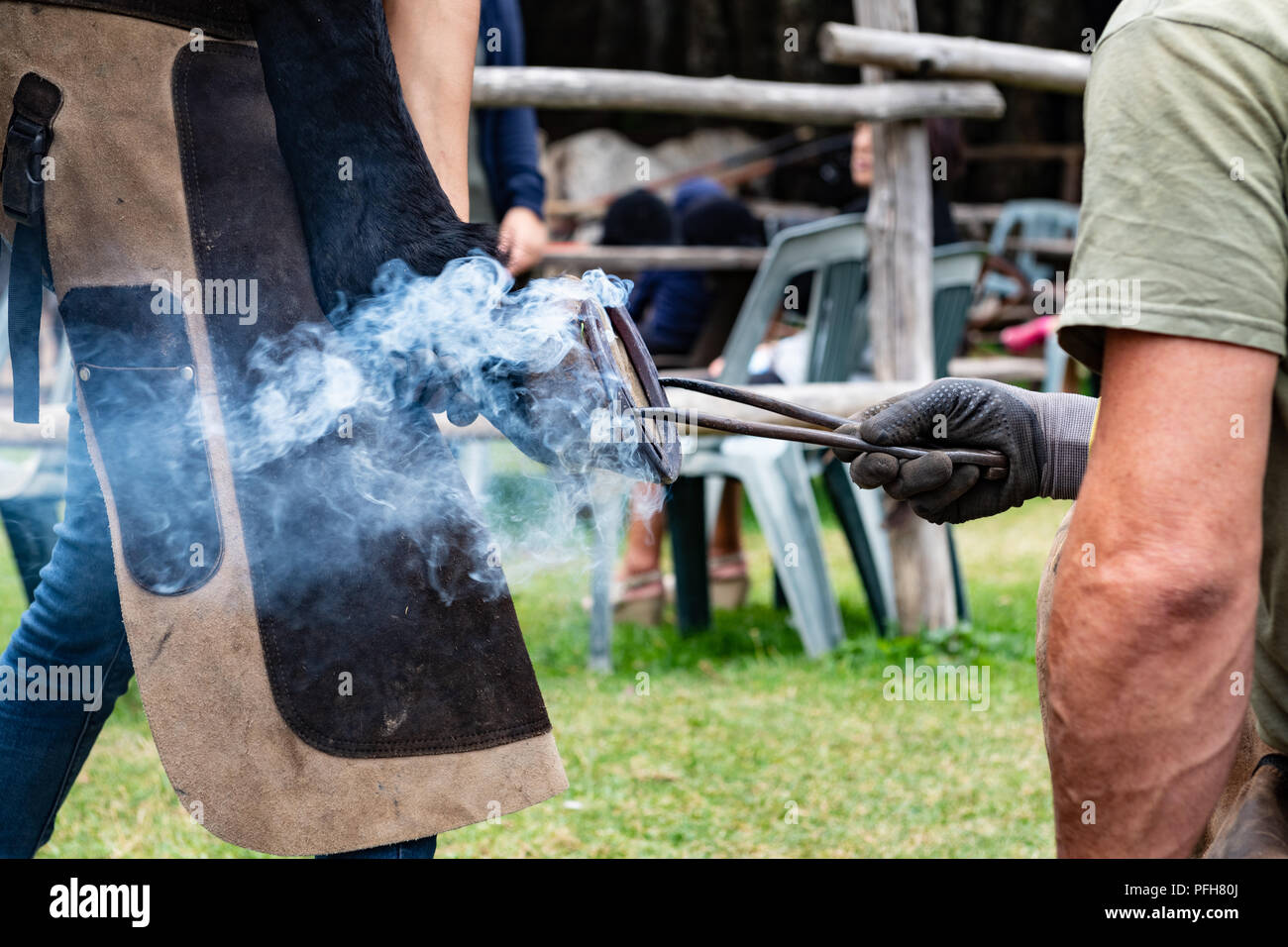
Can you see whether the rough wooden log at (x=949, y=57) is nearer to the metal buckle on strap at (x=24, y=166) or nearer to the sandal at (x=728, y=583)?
the sandal at (x=728, y=583)

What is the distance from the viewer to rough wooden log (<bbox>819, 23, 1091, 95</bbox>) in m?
4.56

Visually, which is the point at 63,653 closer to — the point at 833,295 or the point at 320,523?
the point at 320,523

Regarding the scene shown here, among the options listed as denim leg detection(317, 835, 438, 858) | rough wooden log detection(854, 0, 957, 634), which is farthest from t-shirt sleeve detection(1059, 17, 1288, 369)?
rough wooden log detection(854, 0, 957, 634)

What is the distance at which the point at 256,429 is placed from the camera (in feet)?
4.93

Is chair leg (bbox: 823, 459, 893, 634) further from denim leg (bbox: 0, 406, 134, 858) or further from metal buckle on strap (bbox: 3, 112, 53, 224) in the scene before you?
metal buckle on strap (bbox: 3, 112, 53, 224)

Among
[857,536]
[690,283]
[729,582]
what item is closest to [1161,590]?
[857,536]

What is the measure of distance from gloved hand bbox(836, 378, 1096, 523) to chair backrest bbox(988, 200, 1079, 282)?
1095 cm

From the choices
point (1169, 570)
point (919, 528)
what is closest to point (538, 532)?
point (1169, 570)

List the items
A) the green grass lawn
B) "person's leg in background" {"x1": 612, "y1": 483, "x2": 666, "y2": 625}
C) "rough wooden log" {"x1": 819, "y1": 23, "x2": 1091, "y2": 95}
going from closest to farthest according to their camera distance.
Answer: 1. the green grass lawn
2. "rough wooden log" {"x1": 819, "y1": 23, "x2": 1091, "y2": 95}
3. "person's leg in background" {"x1": 612, "y1": 483, "x2": 666, "y2": 625}

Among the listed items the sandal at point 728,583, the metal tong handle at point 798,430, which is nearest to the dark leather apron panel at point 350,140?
the metal tong handle at point 798,430

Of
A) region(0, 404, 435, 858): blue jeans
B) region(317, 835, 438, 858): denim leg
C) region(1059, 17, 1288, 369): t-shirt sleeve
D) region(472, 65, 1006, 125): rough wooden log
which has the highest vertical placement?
region(472, 65, 1006, 125): rough wooden log

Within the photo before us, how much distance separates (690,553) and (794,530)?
0.49m

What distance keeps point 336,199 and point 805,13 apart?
15.1m
